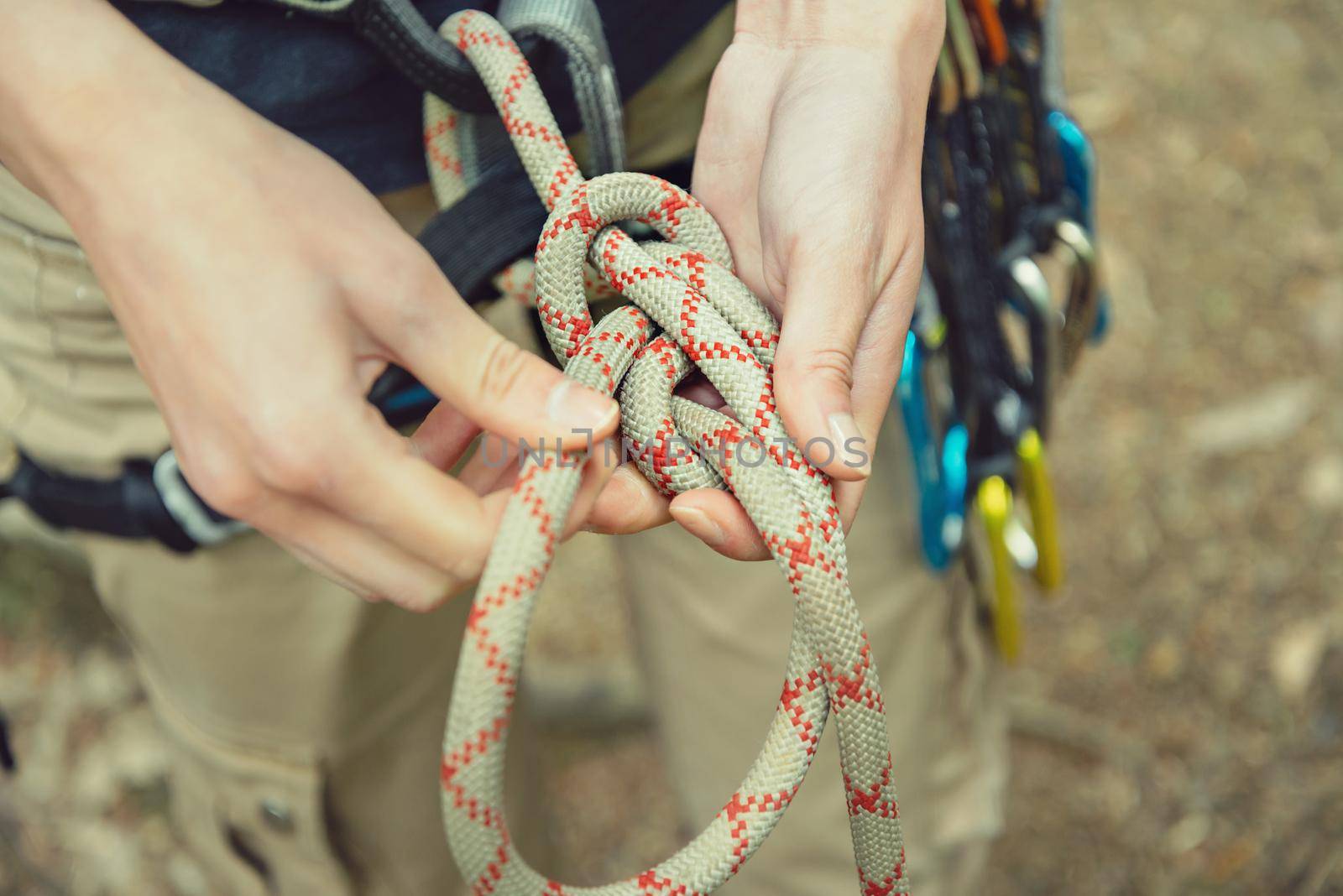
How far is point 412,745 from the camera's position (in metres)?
0.93

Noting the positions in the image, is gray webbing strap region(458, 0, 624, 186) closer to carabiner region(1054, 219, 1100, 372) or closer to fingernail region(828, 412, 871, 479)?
fingernail region(828, 412, 871, 479)

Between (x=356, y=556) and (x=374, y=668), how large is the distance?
0.32 m

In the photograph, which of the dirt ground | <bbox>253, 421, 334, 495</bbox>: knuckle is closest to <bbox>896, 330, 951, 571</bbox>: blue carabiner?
<bbox>253, 421, 334, 495</bbox>: knuckle

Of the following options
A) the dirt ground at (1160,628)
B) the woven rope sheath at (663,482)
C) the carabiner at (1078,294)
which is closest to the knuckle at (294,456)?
the woven rope sheath at (663,482)

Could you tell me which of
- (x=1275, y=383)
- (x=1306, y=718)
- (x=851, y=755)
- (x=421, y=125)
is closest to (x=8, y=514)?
(x=421, y=125)

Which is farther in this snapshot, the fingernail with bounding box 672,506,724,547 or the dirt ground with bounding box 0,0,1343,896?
the dirt ground with bounding box 0,0,1343,896

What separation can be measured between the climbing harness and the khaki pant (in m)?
0.05

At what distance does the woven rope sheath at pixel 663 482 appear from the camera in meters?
0.57

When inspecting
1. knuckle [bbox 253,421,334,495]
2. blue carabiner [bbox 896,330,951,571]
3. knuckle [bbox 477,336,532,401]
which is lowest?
blue carabiner [bbox 896,330,951,571]

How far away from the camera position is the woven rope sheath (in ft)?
1.87

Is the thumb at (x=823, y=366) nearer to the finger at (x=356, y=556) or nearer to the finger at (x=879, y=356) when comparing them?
the finger at (x=879, y=356)

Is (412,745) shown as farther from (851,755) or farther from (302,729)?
(851,755)

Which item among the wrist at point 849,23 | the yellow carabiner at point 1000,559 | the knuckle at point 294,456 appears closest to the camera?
the knuckle at point 294,456

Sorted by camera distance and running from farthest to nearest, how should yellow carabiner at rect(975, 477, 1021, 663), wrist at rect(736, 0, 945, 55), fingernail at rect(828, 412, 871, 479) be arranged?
yellow carabiner at rect(975, 477, 1021, 663), wrist at rect(736, 0, 945, 55), fingernail at rect(828, 412, 871, 479)
